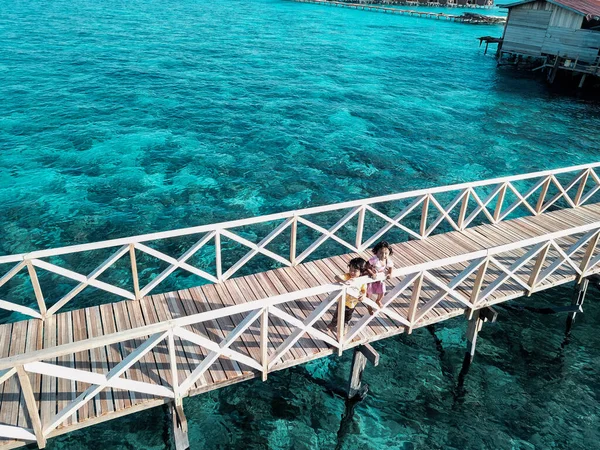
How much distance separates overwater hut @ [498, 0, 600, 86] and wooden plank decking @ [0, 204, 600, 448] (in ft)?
115

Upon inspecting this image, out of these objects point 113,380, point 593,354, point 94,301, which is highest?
point 113,380

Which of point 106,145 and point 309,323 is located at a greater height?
point 309,323

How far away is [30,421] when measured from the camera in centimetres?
678

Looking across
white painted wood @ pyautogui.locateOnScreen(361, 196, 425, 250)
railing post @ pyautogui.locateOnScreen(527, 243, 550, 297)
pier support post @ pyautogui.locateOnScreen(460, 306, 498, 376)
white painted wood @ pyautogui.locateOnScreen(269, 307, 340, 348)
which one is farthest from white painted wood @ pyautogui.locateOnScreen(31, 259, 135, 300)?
railing post @ pyautogui.locateOnScreen(527, 243, 550, 297)

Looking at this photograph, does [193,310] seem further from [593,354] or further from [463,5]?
[463,5]

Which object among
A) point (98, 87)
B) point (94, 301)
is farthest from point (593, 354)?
point (98, 87)

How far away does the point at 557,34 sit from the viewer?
41.5 m

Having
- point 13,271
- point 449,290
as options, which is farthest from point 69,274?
point 449,290

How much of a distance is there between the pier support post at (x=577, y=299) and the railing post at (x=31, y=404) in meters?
12.8

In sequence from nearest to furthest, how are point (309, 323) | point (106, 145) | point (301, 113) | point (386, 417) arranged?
1. point (309, 323)
2. point (386, 417)
3. point (106, 145)
4. point (301, 113)

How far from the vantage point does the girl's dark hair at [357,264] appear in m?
8.21

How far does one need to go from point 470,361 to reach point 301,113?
73.9ft

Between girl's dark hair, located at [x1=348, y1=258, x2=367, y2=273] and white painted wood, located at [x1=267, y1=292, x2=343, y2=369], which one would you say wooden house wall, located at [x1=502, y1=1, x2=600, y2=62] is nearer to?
girl's dark hair, located at [x1=348, y1=258, x2=367, y2=273]

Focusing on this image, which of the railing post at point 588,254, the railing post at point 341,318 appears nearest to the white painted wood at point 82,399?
the railing post at point 341,318
